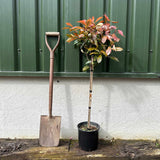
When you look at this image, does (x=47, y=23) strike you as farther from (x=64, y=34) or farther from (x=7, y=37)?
(x=7, y=37)

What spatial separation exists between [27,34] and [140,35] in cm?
163

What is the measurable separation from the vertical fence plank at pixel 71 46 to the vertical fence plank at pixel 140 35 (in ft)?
2.71


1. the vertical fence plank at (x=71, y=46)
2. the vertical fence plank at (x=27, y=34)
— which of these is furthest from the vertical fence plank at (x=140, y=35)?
the vertical fence plank at (x=27, y=34)

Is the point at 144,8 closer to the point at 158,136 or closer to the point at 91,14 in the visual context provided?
the point at 91,14

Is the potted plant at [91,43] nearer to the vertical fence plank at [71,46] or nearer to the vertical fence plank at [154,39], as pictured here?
the vertical fence plank at [71,46]

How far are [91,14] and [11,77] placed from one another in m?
1.48

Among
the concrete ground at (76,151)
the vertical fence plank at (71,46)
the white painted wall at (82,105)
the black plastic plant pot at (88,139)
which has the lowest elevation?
the concrete ground at (76,151)

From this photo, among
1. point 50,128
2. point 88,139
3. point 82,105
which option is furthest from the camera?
point 82,105

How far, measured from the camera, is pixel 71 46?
7.66 feet

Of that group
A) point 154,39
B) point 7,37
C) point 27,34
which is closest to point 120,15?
point 154,39

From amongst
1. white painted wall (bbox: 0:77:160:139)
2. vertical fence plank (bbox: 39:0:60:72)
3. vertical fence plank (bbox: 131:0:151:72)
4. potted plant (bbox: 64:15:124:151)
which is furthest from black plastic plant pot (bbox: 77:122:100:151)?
vertical fence plank (bbox: 131:0:151:72)

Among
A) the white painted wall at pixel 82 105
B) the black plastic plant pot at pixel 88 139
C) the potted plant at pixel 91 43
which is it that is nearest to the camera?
the potted plant at pixel 91 43

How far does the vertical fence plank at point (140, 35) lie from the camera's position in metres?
2.30

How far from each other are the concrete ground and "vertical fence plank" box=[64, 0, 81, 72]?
112 cm
